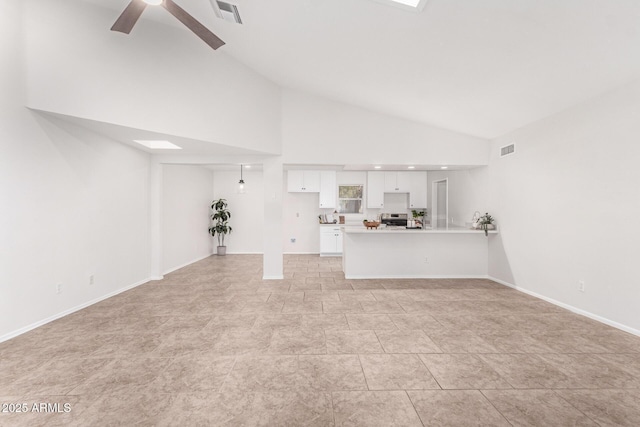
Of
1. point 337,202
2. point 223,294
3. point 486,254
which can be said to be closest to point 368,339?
point 223,294

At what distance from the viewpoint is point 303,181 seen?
7.94 m

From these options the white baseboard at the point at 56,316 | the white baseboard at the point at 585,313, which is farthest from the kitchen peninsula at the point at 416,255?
the white baseboard at the point at 56,316

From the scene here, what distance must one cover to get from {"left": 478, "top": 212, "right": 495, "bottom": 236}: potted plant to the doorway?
1.49 metres

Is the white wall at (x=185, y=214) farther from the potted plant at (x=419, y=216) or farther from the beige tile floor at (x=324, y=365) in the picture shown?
the potted plant at (x=419, y=216)

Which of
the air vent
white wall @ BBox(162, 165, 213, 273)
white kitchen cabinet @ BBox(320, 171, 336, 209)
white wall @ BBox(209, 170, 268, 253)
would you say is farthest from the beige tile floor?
white wall @ BBox(209, 170, 268, 253)

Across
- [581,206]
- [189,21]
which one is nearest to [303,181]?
[189,21]

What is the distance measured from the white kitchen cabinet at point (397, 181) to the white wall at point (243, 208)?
3.70 metres

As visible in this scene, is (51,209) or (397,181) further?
(397,181)

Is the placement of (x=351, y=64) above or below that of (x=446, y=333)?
above

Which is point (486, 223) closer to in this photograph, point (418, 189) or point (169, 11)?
point (418, 189)

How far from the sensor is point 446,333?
118 inches

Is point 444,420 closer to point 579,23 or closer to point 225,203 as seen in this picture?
point 579,23

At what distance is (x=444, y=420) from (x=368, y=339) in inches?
45.2

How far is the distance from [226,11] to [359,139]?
3.08 metres
